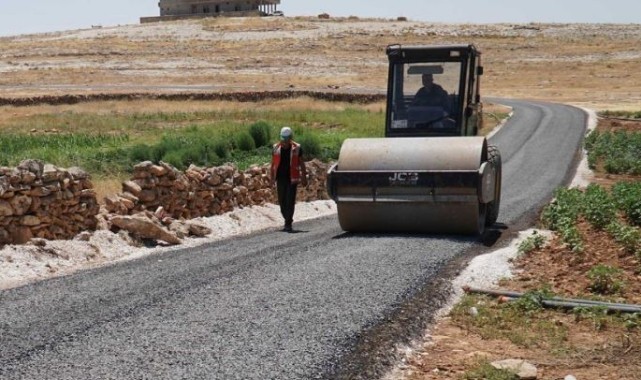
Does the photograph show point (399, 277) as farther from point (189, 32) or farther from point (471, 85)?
point (189, 32)

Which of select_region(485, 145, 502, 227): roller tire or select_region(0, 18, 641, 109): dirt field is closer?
select_region(485, 145, 502, 227): roller tire

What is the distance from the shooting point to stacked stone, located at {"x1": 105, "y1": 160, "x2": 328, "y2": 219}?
1436 centimetres

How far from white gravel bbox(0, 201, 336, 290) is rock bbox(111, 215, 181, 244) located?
19 cm

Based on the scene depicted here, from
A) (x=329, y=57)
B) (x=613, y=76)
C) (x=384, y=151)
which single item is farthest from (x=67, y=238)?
(x=329, y=57)

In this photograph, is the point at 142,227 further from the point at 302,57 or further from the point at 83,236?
the point at 302,57

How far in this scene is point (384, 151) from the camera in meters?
12.8

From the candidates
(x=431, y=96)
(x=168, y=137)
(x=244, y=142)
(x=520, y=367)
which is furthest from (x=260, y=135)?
(x=520, y=367)

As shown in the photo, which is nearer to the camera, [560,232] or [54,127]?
→ [560,232]

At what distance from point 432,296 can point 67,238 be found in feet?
19.5

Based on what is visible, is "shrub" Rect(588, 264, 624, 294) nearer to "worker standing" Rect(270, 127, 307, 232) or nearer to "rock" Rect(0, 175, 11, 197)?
"worker standing" Rect(270, 127, 307, 232)

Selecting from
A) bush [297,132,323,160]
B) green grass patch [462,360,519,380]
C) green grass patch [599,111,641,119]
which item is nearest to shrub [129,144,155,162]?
bush [297,132,323,160]

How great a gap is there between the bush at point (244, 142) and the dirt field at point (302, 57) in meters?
26.6

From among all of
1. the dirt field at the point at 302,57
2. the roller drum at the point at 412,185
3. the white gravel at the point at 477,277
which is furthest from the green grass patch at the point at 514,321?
the dirt field at the point at 302,57

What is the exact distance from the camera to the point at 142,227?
13.2 m
